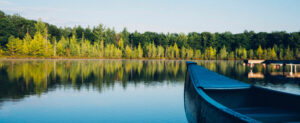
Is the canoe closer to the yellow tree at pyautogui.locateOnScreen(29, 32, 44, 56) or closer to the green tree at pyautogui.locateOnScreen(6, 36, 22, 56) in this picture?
the yellow tree at pyautogui.locateOnScreen(29, 32, 44, 56)

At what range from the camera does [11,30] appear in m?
68.4

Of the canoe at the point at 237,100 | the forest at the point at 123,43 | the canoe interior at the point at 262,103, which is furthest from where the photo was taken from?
the forest at the point at 123,43

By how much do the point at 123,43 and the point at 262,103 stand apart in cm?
8540

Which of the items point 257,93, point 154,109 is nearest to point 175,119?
point 154,109

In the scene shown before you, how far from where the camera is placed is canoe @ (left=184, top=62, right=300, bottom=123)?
505 cm

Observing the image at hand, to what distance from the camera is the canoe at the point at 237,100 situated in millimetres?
5047

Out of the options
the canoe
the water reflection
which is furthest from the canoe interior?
the water reflection

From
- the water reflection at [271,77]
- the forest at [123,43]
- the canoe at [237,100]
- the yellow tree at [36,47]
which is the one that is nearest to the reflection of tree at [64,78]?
the water reflection at [271,77]

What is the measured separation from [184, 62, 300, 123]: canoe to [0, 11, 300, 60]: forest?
6218 cm

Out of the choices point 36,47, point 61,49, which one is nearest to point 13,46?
point 36,47

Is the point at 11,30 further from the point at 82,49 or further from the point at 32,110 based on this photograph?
the point at 32,110

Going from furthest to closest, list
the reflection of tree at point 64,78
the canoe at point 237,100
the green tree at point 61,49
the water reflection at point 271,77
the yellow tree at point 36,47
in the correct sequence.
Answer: the green tree at point 61,49, the yellow tree at point 36,47, the water reflection at point 271,77, the reflection of tree at point 64,78, the canoe at point 237,100

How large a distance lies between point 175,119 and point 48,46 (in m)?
65.2

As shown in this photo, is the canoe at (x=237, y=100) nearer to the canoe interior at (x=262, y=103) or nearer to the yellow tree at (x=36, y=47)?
the canoe interior at (x=262, y=103)
